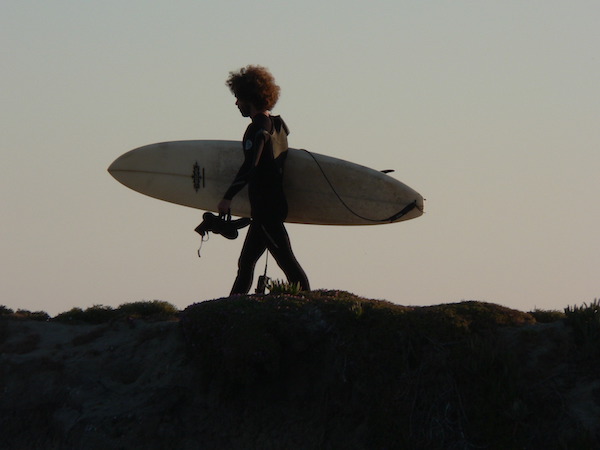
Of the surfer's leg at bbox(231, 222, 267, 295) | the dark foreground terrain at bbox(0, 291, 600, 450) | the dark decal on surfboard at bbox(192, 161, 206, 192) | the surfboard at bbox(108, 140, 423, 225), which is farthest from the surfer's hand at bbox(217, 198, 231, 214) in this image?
the dark decal on surfboard at bbox(192, 161, 206, 192)

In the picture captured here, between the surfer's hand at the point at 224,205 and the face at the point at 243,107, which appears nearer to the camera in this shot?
the surfer's hand at the point at 224,205

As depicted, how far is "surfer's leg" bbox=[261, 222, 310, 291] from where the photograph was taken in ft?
37.6

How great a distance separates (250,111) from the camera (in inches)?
457

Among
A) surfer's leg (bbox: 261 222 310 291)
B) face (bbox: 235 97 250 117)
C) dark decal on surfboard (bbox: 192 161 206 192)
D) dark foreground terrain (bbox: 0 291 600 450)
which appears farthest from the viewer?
dark decal on surfboard (bbox: 192 161 206 192)

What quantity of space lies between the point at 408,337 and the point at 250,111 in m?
3.32

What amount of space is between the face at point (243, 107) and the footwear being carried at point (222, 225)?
1.15m

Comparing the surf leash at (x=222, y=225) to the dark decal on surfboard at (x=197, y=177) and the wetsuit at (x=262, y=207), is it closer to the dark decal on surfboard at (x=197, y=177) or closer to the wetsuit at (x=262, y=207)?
the wetsuit at (x=262, y=207)

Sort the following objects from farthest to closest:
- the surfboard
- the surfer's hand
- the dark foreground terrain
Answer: the surfboard
the surfer's hand
the dark foreground terrain

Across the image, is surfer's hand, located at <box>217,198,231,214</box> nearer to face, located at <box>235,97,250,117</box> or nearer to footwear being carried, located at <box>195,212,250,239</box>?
footwear being carried, located at <box>195,212,250,239</box>

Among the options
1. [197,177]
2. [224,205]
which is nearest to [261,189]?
[224,205]

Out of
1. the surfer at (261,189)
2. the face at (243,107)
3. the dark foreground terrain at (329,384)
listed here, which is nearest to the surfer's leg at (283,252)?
the surfer at (261,189)

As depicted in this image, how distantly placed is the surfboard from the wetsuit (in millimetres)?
998

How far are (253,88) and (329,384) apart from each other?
3.50 metres

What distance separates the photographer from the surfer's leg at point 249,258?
11508 millimetres
